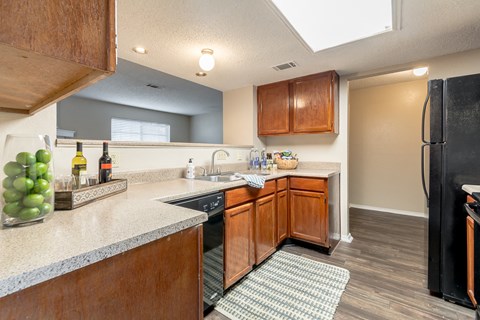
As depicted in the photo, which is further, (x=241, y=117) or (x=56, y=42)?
(x=241, y=117)

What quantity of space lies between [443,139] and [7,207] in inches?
92.2

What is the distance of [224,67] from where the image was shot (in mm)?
2434

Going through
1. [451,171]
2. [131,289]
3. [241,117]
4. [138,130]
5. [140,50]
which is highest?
[140,50]

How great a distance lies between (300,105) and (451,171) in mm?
1621

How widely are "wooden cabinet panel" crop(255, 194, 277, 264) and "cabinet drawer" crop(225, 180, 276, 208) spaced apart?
0.06 meters

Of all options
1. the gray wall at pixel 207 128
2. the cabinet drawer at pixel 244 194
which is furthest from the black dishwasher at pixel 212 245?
the gray wall at pixel 207 128

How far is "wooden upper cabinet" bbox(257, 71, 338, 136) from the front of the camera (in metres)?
2.58

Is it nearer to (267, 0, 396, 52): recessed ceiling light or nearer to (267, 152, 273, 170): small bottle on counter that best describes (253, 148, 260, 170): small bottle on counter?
(267, 152, 273, 170): small bottle on counter

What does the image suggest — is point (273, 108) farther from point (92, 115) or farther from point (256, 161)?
point (92, 115)

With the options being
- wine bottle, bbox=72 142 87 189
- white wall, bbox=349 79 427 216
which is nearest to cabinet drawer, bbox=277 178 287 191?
wine bottle, bbox=72 142 87 189

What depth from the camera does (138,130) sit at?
6.31m

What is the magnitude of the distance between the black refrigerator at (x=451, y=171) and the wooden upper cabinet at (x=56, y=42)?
2.03m

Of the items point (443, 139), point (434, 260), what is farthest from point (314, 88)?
point (434, 260)

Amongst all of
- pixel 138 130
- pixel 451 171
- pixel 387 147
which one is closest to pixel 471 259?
pixel 451 171
